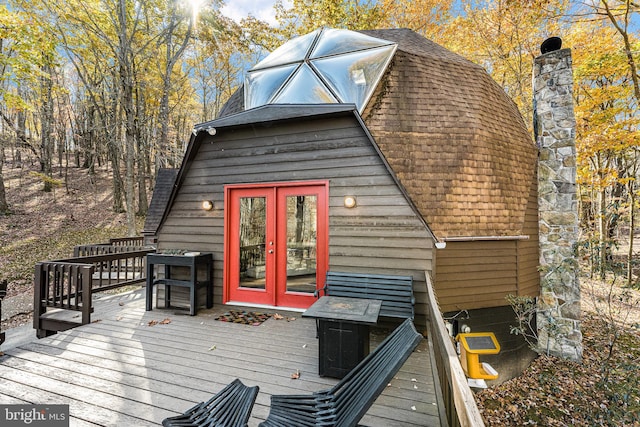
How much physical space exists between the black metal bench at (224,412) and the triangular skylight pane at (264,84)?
18.2ft

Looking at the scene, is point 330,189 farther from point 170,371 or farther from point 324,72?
point 170,371

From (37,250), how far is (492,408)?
14.6m

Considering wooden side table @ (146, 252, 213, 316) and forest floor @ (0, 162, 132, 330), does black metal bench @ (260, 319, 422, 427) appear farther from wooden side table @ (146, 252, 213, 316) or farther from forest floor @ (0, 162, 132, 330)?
forest floor @ (0, 162, 132, 330)

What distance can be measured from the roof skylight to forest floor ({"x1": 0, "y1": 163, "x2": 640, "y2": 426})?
5031 mm

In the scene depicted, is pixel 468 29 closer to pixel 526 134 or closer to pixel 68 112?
pixel 526 134

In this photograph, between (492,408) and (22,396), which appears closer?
(22,396)

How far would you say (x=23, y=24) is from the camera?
29.3ft

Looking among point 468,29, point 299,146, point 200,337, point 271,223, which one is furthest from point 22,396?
point 468,29

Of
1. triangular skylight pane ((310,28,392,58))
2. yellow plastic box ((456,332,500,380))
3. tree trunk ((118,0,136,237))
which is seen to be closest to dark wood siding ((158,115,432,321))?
yellow plastic box ((456,332,500,380))

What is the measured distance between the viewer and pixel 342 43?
20.7ft

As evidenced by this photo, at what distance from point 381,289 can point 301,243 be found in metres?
1.55

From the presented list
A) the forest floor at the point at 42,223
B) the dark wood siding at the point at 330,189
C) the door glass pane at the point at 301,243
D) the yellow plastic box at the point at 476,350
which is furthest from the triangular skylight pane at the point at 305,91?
the forest floor at the point at 42,223

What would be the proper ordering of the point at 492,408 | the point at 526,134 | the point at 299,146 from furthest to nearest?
the point at 526,134
the point at 492,408
the point at 299,146

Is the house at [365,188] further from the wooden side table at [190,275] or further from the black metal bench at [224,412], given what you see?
the black metal bench at [224,412]
